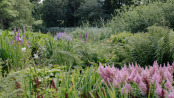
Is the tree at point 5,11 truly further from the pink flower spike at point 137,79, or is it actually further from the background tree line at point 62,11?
the pink flower spike at point 137,79

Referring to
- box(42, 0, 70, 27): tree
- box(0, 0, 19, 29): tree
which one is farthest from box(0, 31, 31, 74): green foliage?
box(42, 0, 70, 27): tree

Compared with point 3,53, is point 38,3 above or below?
above

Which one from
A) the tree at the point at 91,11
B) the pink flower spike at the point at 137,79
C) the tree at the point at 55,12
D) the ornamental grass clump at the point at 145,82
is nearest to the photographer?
the ornamental grass clump at the point at 145,82

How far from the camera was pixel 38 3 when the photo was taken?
43.1m

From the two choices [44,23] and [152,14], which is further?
[44,23]

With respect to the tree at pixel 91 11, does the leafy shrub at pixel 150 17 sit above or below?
below

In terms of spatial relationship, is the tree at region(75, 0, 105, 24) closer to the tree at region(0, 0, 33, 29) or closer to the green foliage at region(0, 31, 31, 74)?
the tree at region(0, 0, 33, 29)

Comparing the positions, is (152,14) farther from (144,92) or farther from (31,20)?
(31,20)

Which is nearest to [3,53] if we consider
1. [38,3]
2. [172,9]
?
[172,9]

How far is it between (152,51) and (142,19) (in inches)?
206

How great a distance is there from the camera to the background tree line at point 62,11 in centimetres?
3004

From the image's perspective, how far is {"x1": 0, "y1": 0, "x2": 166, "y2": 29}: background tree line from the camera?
98.6 ft

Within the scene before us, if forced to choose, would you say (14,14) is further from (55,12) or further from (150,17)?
(150,17)

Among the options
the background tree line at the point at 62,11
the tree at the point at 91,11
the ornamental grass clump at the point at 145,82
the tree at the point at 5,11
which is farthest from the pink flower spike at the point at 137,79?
the tree at the point at 91,11
